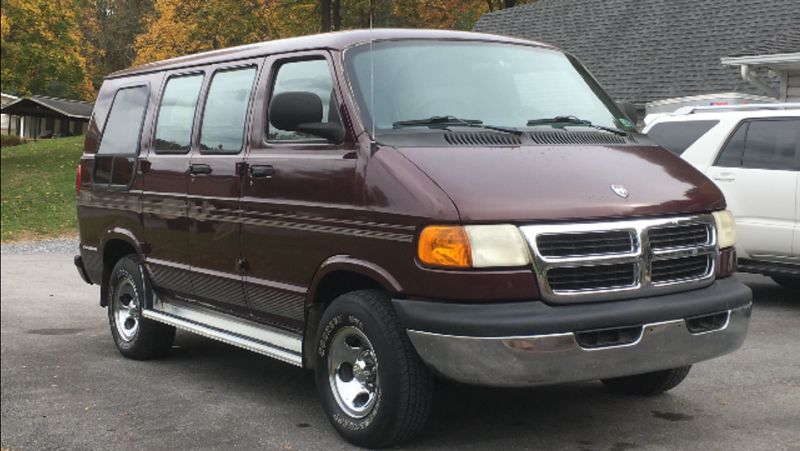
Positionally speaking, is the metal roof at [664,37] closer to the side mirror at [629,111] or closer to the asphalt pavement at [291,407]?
the side mirror at [629,111]

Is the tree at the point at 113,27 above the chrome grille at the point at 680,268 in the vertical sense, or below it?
above

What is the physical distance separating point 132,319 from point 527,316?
3.86m

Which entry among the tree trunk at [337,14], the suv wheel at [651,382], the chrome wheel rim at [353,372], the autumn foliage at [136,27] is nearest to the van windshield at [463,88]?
the chrome wheel rim at [353,372]

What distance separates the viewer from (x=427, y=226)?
4.39m

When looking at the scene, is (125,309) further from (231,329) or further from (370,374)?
(370,374)

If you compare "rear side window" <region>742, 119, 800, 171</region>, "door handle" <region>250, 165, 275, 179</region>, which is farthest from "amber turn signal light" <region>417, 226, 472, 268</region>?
"rear side window" <region>742, 119, 800, 171</region>

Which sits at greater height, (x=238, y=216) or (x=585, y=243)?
(x=585, y=243)

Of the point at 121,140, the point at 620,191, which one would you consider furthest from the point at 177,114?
the point at 620,191

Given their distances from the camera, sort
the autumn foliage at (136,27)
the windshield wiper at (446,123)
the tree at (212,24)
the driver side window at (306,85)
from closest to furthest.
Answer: the autumn foliage at (136,27)
the windshield wiper at (446,123)
the driver side window at (306,85)
the tree at (212,24)

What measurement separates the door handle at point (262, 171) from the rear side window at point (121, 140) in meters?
1.71

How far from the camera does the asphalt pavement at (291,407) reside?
16.0 feet

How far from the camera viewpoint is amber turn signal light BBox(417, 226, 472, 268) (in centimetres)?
431

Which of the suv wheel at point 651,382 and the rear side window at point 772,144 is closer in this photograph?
the suv wheel at point 651,382

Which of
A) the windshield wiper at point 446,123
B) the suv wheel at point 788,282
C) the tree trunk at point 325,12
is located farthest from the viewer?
the tree trunk at point 325,12
